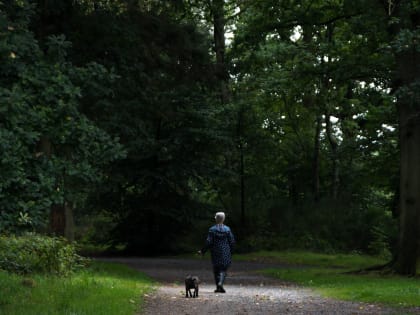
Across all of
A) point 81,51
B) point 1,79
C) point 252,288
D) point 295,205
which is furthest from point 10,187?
point 295,205

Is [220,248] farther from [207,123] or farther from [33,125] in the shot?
[207,123]

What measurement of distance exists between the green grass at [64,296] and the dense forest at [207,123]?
1079 millimetres

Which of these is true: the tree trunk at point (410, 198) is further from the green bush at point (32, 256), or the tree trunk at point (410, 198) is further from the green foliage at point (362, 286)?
the green bush at point (32, 256)

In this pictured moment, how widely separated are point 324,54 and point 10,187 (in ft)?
47.9

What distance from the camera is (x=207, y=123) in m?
33.2

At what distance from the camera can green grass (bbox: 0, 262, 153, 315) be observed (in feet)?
31.3

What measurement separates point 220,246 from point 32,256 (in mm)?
4088

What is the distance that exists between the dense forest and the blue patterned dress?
3.09m

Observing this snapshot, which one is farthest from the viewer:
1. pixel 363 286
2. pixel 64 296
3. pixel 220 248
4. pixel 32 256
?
pixel 363 286

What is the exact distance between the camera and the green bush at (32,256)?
45.5 feet

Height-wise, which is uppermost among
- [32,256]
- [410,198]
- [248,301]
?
[410,198]

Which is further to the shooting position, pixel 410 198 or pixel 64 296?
pixel 410 198

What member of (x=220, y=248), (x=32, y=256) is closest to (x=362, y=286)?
(x=220, y=248)

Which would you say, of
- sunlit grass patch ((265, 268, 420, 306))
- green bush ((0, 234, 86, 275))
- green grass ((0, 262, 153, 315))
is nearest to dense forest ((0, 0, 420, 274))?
green grass ((0, 262, 153, 315))
